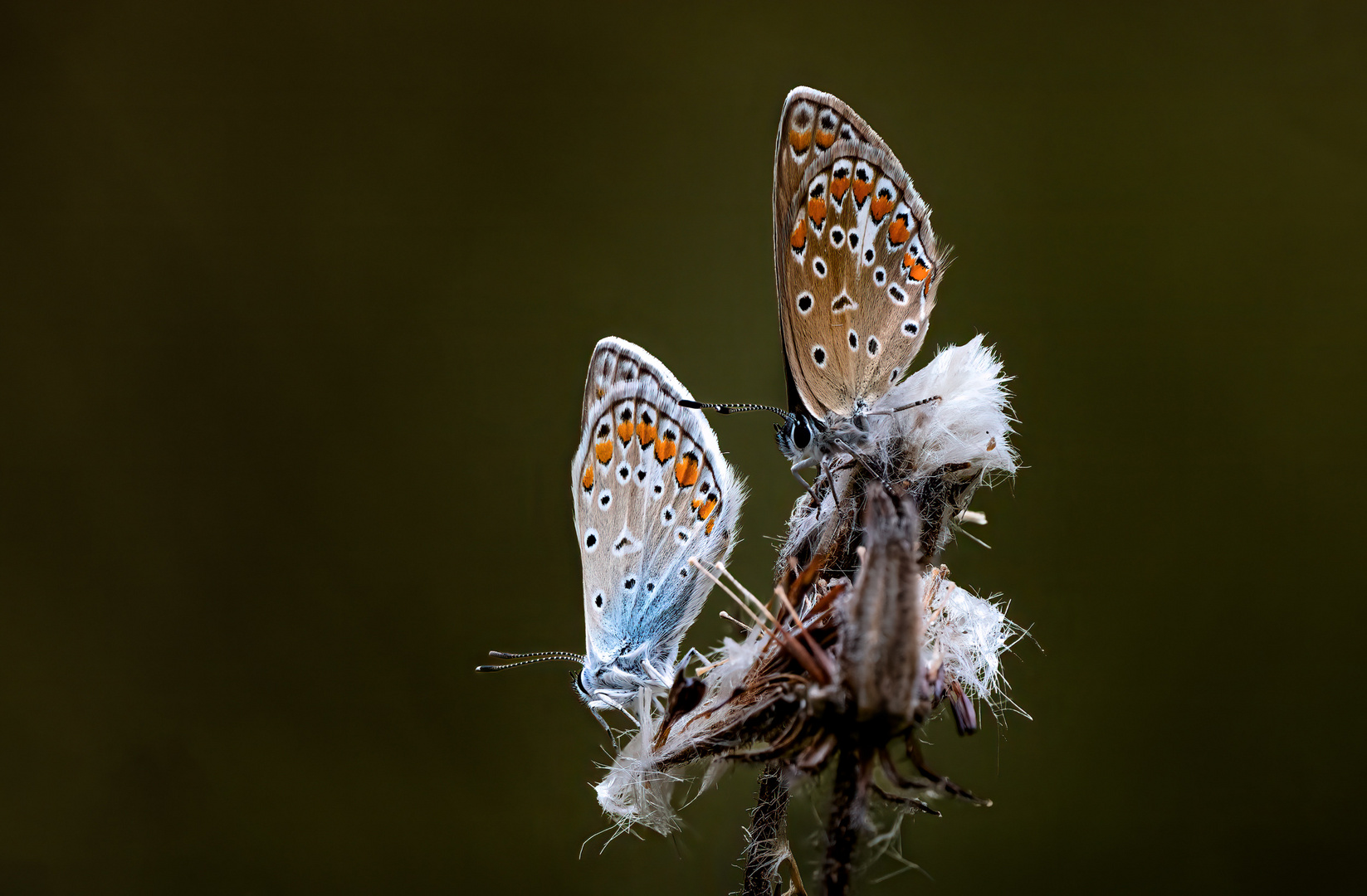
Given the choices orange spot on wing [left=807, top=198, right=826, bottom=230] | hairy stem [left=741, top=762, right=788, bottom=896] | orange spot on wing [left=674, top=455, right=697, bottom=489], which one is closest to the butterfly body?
orange spot on wing [left=807, top=198, right=826, bottom=230]

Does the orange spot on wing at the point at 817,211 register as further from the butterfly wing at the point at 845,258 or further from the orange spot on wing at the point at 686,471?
the orange spot on wing at the point at 686,471

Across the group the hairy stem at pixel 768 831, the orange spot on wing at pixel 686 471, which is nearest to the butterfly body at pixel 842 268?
the orange spot on wing at pixel 686 471

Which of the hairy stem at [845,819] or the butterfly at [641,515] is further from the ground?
the butterfly at [641,515]

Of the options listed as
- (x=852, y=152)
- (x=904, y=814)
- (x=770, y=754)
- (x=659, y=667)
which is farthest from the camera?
(x=659, y=667)

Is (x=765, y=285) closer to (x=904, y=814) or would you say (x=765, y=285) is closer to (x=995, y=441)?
(x=995, y=441)

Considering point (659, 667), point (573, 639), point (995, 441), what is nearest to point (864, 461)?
point (995, 441)

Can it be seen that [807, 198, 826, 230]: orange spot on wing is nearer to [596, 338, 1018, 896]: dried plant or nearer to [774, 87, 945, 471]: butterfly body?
[774, 87, 945, 471]: butterfly body

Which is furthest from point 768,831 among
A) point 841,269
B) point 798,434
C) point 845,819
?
point 841,269
